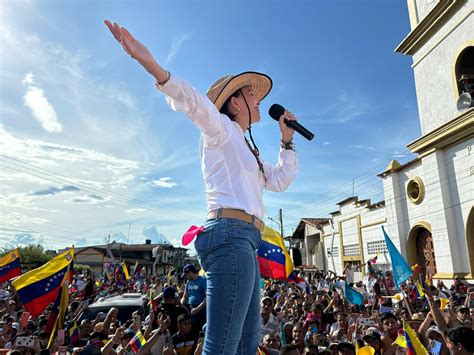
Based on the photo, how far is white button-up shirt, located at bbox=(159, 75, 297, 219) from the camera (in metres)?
1.57

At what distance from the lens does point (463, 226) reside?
13.0 m

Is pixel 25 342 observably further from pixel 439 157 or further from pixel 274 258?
pixel 439 157

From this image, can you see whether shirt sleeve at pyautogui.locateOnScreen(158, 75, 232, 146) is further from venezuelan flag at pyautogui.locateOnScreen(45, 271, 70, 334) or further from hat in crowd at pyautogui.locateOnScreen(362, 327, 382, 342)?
venezuelan flag at pyautogui.locateOnScreen(45, 271, 70, 334)

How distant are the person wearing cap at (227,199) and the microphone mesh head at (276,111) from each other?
430 millimetres

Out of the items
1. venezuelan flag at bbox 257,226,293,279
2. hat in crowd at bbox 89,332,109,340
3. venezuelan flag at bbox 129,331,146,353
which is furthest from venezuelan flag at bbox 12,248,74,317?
venezuelan flag at bbox 257,226,293,279

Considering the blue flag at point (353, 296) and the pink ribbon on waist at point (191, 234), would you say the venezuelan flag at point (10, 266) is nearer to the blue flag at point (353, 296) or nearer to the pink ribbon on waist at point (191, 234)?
the blue flag at point (353, 296)

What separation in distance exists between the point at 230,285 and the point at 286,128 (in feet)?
3.86

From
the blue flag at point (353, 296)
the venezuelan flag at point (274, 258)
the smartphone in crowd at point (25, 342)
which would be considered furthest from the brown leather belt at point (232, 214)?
the blue flag at point (353, 296)

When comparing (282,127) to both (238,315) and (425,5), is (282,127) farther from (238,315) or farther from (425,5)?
(425,5)

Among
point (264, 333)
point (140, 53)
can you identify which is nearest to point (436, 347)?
point (264, 333)

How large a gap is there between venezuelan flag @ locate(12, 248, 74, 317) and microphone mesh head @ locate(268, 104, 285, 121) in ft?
21.2

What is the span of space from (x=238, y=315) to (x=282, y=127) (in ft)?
4.11

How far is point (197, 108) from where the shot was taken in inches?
61.2

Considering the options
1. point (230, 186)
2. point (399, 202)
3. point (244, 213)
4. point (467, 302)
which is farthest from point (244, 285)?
point (399, 202)
